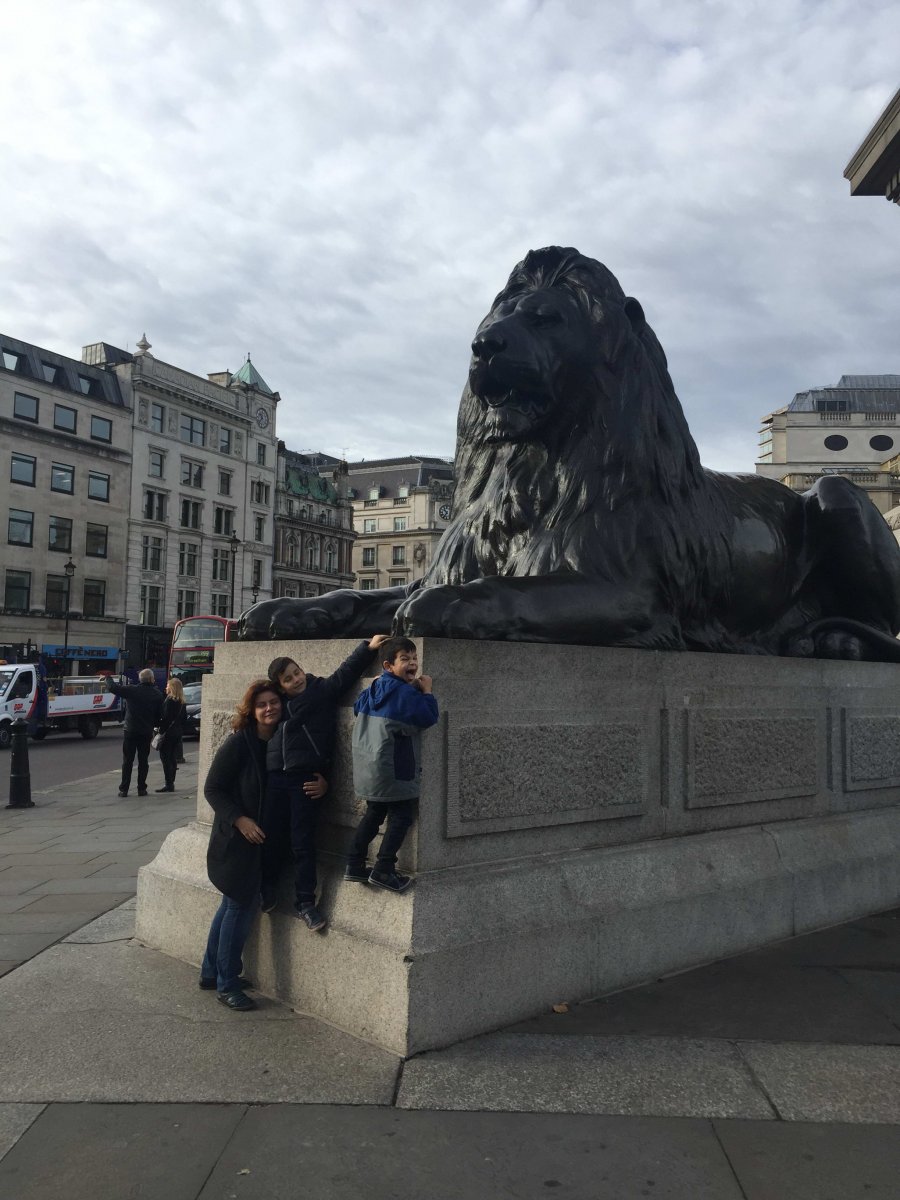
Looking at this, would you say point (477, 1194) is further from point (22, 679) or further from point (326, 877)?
point (22, 679)

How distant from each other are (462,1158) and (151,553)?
191 ft

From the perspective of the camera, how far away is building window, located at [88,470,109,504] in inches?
2103

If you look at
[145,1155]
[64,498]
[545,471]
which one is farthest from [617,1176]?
[64,498]

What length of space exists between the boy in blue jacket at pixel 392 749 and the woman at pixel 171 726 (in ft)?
36.1

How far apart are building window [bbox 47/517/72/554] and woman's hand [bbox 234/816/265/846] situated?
51256mm

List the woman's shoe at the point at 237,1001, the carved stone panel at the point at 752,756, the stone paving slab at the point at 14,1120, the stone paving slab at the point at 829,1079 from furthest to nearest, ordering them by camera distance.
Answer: the carved stone panel at the point at 752,756, the woman's shoe at the point at 237,1001, the stone paving slab at the point at 829,1079, the stone paving slab at the point at 14,1120

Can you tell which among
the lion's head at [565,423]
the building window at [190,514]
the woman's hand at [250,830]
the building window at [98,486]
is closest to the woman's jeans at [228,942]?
the woman's hand at [250,830]

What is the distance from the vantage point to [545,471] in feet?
14.4

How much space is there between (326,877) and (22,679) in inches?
928

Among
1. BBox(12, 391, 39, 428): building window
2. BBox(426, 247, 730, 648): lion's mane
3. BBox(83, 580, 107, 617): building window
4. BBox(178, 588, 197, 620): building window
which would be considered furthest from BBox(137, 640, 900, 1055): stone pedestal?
BBox(178, 588, 197, 620): building window

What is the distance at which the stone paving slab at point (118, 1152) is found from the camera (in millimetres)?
2285

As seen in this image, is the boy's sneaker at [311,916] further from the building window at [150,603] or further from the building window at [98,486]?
the building window at [150,603]

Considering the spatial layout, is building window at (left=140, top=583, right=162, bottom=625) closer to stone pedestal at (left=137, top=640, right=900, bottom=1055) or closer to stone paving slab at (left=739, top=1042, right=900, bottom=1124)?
stone pedestal at (left=137, top=640, right=900, bottom=1055)

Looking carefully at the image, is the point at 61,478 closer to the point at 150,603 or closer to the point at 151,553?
the point at 151,553
